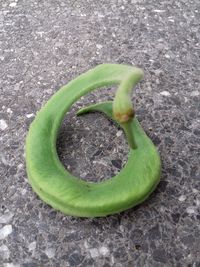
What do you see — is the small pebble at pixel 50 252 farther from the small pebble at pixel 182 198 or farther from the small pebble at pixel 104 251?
the small pebble at pixel 182 198

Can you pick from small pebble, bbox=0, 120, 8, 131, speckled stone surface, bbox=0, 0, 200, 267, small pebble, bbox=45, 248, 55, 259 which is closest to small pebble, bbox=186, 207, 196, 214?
speckled stone surface, bbox=0, 0, 200, 267

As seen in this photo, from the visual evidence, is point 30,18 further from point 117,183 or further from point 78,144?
point 117,183

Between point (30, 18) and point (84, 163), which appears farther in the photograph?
point (30, 18)

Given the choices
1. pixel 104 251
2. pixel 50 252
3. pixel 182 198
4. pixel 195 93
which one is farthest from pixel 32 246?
pixel 195 93

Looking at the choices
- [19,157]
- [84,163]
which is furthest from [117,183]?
[19,157]

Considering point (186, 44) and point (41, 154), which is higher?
point (41, 154)

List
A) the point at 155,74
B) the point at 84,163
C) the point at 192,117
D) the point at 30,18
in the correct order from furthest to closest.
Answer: the point at 30,18
the point at 155,74
the point at 192,117
the point at 84,163

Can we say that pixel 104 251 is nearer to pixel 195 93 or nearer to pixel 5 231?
pixel 5 231

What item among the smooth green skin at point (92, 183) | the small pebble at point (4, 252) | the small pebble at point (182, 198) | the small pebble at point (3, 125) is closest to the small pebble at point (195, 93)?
the smooth green skin at point (92, 183)
